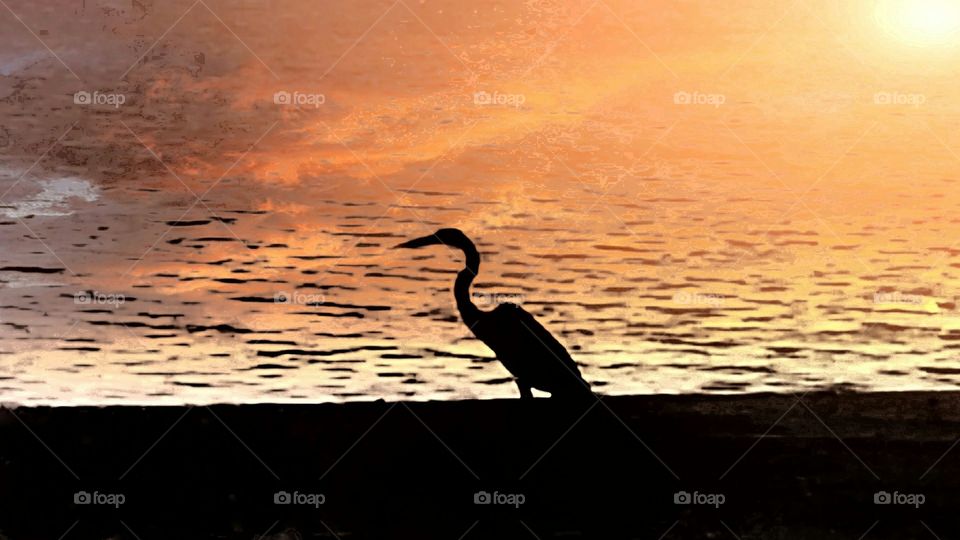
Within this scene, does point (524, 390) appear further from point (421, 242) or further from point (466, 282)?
point (421, 242)

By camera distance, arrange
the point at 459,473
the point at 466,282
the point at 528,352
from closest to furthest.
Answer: the point at 459,473 < the point at 528,352 < the point at 466,282

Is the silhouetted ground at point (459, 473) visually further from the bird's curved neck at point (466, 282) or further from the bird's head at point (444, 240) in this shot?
the bird's head at point (444, 240)

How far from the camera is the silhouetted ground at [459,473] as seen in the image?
3348 mm

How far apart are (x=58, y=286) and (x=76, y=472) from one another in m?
0.83

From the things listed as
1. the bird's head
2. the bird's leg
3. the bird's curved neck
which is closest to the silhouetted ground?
the bird's leg

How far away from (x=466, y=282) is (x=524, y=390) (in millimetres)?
464

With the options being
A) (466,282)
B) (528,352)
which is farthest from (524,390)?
(466,282)

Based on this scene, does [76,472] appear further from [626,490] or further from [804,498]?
[804,498]

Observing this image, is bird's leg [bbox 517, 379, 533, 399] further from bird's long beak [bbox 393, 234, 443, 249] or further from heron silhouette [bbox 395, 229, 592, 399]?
bird's long beak [bbox 393, 234, 443, 249]

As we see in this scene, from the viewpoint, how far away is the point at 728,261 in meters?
4.26

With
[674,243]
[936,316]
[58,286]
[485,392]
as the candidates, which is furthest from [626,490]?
[58,286]

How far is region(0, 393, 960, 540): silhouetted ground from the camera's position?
3.35 m

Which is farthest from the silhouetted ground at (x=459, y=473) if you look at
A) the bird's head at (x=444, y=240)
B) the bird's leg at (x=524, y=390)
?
the bird's head at (x=444, y=240)

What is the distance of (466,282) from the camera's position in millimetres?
4121
